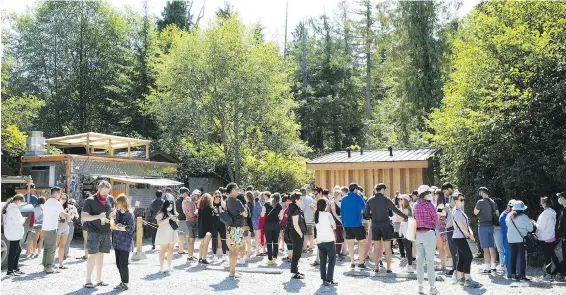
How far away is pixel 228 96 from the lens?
24.9m

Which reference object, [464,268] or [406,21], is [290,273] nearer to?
[464,268]

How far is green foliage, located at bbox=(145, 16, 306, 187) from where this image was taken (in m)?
25.0

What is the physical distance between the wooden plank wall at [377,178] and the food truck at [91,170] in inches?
255

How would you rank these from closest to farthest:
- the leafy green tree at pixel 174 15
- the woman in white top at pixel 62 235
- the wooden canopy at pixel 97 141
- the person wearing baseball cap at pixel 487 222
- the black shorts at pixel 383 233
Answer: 1. the black shorts at pixel 383 233
2. the person wearing baseball cap at pixel 487 222
3. the woman in white top at pixel 62 235
4. the wooden canopy at pixel 97 141
5. the leafy green tree at pixel 174 15

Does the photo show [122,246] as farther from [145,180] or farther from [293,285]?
[145,180]

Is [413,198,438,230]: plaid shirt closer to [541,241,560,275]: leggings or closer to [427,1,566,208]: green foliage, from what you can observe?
[541,241,560,275]: leggings

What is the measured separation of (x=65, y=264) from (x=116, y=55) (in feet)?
97.4

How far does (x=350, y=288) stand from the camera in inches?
359

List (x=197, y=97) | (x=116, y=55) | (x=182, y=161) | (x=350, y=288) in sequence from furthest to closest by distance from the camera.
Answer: (x=116, y=55) → (x=182, y=161) → (x=197, y=97) → (x=350, y=288)

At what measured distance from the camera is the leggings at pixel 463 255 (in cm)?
898

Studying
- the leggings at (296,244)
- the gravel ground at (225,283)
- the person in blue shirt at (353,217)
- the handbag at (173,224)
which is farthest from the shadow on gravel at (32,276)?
the person in blue shirt at (353,217)

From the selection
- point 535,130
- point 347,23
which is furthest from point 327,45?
point 535,130

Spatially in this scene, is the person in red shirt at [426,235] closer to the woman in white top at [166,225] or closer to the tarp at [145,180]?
the woman in white top at [166,225]

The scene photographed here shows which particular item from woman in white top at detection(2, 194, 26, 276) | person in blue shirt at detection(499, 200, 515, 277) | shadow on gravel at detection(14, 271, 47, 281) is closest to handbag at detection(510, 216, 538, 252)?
person in blue shirt at detection(499, 200, 515, 277)
